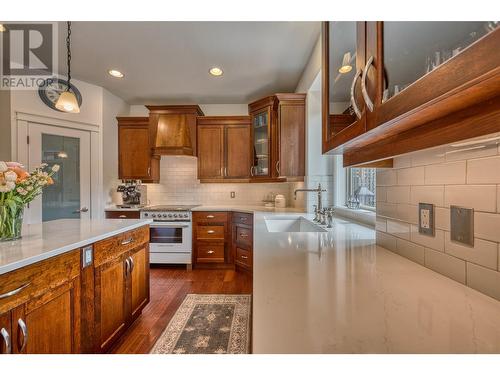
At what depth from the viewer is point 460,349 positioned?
1.48 feet

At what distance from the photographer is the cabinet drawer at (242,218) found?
331 cm

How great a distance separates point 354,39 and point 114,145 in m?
3.93

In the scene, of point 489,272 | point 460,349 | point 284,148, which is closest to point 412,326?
point 460,349

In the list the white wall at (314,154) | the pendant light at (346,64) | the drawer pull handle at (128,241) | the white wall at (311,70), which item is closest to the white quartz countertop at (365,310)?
the pendant light at (346,64)

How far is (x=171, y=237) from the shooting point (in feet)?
11.6

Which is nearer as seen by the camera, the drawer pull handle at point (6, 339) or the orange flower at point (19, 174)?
the drawer pull handle at point (6, 339)

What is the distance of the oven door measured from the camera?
3.53m

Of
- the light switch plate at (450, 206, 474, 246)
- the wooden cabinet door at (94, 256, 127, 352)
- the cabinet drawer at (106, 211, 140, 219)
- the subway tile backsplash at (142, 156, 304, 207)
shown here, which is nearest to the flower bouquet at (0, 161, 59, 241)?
the wooden cabinet door at (94, 256, 127, 352)

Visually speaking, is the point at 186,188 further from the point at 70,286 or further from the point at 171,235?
the point at 70,286

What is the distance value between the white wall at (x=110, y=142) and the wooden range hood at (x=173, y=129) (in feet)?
1.90

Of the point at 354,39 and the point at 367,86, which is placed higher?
the point at 354,39

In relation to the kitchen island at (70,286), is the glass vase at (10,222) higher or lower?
higher
